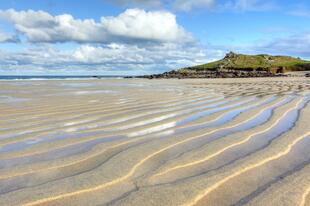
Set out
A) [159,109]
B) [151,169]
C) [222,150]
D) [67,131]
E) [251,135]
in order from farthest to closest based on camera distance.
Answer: [159,109]
[67,131]
[251,135]
[222,150]
[151,169]

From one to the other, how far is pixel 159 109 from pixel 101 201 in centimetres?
653

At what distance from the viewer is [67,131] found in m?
6.15

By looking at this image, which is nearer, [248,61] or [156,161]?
[156,161]

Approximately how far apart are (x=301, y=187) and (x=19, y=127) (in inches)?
210

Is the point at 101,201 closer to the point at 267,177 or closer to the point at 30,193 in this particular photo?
the point at 30,193

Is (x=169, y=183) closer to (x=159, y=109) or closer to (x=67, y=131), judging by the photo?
(x=67, y=131)

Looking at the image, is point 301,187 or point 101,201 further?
point 301,187

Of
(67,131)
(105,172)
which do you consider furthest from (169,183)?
(67,131)

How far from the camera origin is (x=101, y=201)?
285cm

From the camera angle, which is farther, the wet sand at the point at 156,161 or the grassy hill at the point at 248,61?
the grassy hill at the point at 248,61

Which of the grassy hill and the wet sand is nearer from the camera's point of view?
the wet sand

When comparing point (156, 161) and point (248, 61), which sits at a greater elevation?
point (248, 61)

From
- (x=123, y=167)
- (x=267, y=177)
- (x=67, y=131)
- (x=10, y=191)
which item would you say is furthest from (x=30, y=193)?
(x=67, y=131)

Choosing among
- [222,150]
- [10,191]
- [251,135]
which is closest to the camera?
[10,191]
